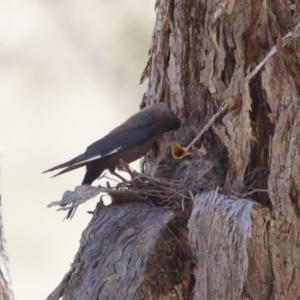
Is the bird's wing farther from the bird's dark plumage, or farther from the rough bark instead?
the rough bark

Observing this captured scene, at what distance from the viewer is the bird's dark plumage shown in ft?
21.5

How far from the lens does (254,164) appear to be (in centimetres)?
531

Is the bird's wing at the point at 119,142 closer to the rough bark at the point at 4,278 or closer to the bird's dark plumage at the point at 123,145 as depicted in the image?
the bird's dark plumage at the point at 123,145

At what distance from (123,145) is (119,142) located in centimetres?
5

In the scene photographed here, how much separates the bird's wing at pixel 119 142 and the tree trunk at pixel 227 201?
0.77 meters

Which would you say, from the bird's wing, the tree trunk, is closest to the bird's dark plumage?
the bird's wing

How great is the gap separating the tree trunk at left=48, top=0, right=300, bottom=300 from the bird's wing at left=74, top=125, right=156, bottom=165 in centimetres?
77

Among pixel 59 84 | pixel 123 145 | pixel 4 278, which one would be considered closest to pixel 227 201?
pixel 4 278

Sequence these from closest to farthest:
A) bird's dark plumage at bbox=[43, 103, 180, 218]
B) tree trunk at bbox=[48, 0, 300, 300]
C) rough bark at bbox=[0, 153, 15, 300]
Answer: tree trunk at bbox=[48, 0, 300, 300]
rough bark at bbox=[0, 153, 15, 300]
bird's dark plumage at bbox=[43, 103, 180, 218]

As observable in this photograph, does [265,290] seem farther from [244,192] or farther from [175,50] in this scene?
[175,50]

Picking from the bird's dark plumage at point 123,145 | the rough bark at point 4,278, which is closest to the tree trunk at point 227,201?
the rough bark at point 4,278

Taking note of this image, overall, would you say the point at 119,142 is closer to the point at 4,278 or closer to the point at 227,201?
the point at 4,278

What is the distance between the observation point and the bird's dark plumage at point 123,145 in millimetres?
Result: 6543

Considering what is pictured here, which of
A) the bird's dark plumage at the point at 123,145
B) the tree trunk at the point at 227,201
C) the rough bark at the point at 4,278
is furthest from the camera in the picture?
the bird's dark plumage at the point at 123,145
